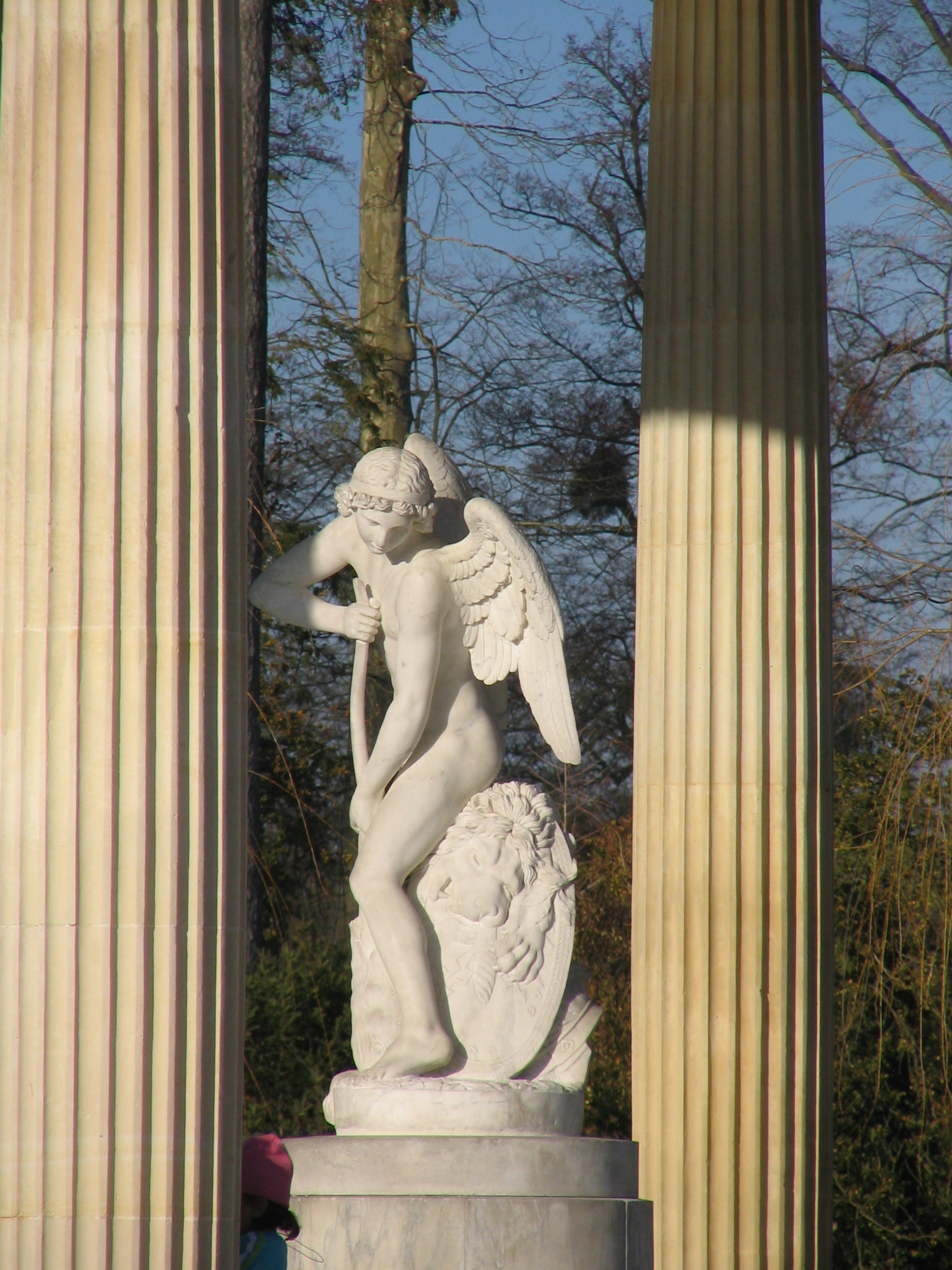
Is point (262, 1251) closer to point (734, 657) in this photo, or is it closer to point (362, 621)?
point (362, 621)

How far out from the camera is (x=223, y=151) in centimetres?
862

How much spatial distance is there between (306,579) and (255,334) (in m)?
9.58

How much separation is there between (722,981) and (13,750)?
549 centimetres

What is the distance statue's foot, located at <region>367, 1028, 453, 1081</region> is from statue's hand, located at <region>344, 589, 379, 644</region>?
239 cm

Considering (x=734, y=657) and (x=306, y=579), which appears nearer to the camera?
(x=306, y=579)

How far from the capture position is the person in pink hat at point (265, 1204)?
8266 millimetres

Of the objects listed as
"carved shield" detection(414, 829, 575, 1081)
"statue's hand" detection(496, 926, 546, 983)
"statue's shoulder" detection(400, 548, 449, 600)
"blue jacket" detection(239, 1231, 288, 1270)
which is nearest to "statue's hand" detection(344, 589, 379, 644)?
"statue's shoulder" detection(400, 548, 449, 600)

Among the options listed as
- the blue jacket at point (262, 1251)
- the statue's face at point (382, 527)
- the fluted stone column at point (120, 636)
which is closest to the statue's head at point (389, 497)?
the statue's face at point (382, 527)

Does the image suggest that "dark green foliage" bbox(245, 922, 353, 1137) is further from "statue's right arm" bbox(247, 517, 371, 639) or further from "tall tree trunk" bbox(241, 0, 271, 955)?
"statue's right arm" bbox(247, 517, 371, 639)

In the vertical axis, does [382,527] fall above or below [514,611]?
above

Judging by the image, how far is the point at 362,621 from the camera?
11.0 meters

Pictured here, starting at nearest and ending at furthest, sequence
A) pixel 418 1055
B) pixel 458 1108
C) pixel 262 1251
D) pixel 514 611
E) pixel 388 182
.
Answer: pixel 262 1251, pixel 458 1108, pixel 418 1055, pixel 514 611, pixel 388 182

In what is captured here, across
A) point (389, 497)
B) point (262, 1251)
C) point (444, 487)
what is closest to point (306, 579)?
point (389, 497)

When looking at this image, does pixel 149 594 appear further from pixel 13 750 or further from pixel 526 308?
pixel 526 308
